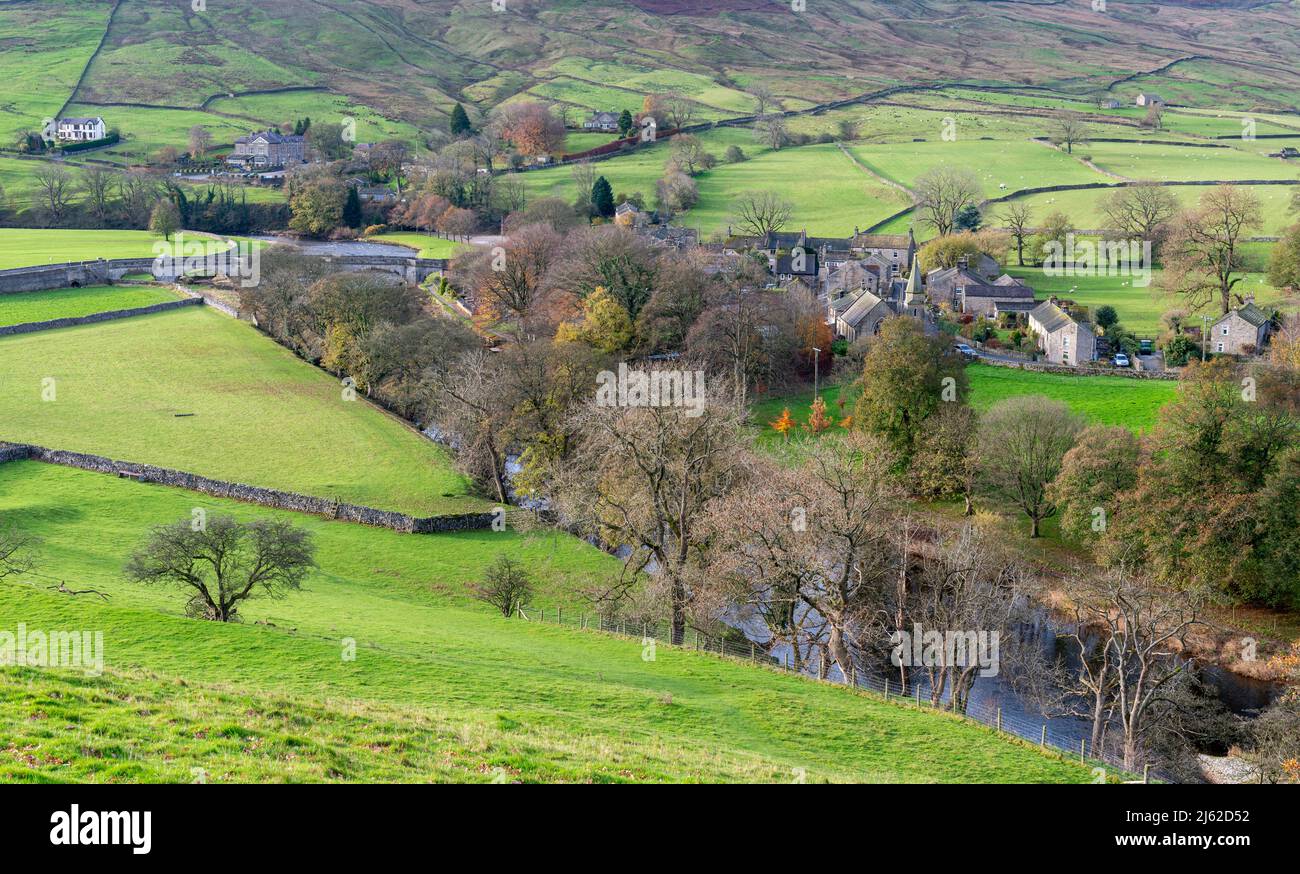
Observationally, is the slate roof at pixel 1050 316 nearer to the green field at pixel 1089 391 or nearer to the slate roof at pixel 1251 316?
the green field at pixel 1089 391

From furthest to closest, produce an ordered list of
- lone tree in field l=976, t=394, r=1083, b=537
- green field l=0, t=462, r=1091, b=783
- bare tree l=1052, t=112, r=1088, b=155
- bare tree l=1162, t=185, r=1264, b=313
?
bare tree l=1052, t=112, r=1088, b=155
bare tree l=1162, t=185, r=1264, b=313
lone tree in field l=976, t=394, r=1083, b=537
green field l=0, t=462, r=1091, b=783

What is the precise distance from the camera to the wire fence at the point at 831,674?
32.1 metres

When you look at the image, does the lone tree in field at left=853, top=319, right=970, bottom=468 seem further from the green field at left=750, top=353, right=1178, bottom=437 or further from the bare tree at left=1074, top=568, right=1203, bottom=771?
the bare tree at left=1074, top=568, right=1203, bottom=771

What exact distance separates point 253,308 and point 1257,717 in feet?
243

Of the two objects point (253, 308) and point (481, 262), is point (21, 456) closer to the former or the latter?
point (253, 308)

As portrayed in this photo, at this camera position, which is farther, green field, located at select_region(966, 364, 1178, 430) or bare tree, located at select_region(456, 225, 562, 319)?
bare tree, located at select_region(456, 225, 562, 319)

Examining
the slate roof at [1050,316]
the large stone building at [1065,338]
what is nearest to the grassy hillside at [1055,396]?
the large stone building at [1065,338]

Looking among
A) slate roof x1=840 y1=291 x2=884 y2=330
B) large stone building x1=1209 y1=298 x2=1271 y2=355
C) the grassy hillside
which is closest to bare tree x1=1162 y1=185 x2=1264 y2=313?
large stone building x1=1209 y1=298 x2=1271 y2=355

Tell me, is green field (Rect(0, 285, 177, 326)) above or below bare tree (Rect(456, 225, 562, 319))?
below

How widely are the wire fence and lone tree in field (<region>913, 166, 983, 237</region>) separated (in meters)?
84.6

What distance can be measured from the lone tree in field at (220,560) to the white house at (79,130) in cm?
13864

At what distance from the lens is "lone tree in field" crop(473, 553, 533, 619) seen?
3970 cm
